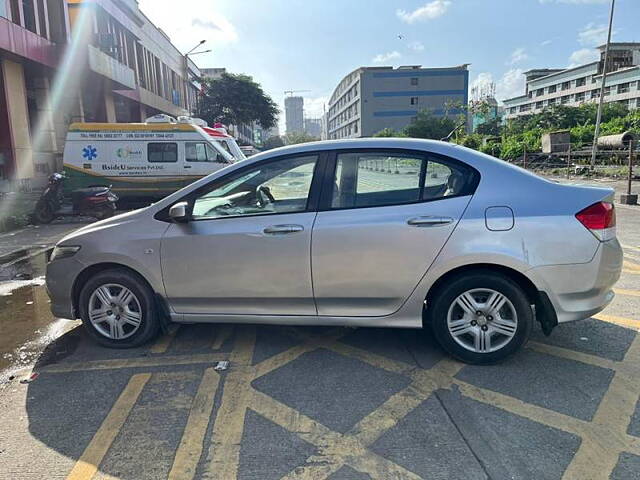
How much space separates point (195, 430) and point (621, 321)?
12.4 feet

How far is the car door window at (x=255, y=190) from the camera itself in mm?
3711

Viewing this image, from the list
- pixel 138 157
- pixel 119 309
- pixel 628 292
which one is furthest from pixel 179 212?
pixel 138 157

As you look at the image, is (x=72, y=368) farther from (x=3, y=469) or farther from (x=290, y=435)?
(x=290, y=435)

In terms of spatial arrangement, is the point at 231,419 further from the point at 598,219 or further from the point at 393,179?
the point at 598,219

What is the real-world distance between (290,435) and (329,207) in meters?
1.59

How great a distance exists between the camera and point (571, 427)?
9.01 ft

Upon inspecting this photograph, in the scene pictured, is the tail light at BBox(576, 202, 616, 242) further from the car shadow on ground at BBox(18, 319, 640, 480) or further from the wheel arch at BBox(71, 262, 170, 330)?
the wheel arch at BBox(71, 262, 170, 330)

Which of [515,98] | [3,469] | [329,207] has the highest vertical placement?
[515,98]

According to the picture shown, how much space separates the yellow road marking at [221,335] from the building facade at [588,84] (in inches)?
3251

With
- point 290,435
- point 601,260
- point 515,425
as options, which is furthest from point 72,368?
point 601,260

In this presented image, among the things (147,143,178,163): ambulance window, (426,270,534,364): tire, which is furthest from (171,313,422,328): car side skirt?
(147,143,178,163): ambulance window

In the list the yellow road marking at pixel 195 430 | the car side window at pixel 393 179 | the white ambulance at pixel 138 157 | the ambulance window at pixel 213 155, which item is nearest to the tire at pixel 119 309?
the yellow road marking at pixel 195 430

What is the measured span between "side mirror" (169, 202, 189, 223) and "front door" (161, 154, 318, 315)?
5 cm

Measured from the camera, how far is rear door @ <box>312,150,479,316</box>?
337 centimetres
